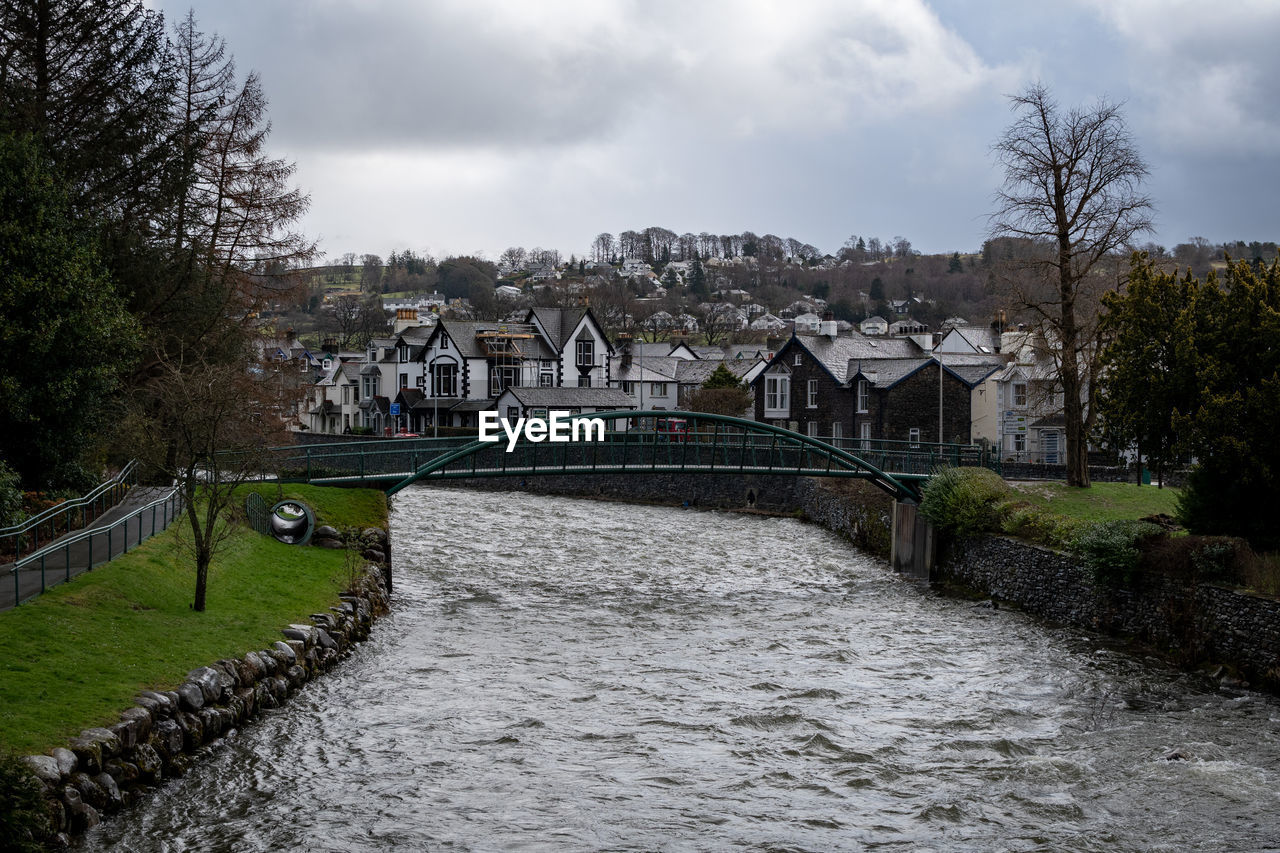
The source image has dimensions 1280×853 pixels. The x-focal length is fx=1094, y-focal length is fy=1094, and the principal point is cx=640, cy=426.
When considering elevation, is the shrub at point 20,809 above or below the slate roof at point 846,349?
below

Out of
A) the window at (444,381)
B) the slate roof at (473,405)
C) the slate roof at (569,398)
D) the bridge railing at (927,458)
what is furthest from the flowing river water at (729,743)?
the window at (444,381)

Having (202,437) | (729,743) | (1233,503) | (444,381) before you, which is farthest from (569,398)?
(729,743)

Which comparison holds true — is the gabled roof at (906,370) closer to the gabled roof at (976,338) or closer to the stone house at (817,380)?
the stone house at (817,380)

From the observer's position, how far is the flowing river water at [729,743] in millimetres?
14109

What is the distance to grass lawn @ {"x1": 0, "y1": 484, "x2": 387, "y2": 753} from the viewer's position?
14.1 m

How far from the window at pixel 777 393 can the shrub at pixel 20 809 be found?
57.7 metres

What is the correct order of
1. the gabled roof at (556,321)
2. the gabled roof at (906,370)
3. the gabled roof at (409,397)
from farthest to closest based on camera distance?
1. the gabled roof at (556,321)
2. the gabled roof at (409,397)
3. the gabled roof at (906,370)

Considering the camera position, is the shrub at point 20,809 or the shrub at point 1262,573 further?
the shrub at point 1262,573

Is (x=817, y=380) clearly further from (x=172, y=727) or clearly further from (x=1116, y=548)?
(x=172, y=727)

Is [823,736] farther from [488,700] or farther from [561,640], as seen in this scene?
[561,640]

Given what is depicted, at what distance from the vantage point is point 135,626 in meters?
18.0

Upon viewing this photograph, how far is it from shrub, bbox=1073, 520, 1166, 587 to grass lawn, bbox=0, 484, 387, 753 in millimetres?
17864

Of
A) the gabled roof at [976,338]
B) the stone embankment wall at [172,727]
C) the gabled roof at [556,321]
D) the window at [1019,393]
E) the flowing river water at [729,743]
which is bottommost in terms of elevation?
the flowing river water at [729,743]

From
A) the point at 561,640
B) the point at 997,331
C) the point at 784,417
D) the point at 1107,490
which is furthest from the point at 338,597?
the point at 997,331
